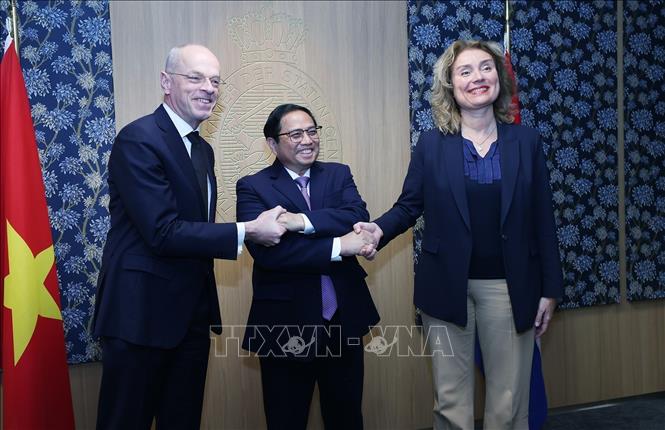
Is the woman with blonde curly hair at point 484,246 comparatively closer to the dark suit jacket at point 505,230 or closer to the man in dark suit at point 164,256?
the dark suit jacket at point 505,230

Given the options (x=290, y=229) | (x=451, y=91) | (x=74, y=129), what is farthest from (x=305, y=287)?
(x=74, y=129)

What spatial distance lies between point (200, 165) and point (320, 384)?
96 cm

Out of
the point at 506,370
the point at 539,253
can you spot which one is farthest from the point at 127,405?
the point at 539,253

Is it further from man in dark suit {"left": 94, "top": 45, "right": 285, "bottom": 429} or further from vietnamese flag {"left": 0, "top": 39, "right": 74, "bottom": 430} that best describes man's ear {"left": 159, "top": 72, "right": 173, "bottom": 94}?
vietnamese flag {"left": 0, "top": 39, "right": 74, "bottom": 430}

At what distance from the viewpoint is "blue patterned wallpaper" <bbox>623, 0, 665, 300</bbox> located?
12.2ft

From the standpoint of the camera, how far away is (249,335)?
7.68 feet

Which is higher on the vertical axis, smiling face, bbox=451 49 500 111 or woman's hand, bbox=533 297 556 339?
smiling face, bbox=451 49 500 111

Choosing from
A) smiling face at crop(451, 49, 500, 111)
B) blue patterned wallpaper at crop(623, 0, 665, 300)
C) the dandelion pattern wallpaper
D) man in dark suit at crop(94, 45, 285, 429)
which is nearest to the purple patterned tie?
man in dark suit at crop(94, 45, 285, 429)

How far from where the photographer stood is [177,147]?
2.14 meters

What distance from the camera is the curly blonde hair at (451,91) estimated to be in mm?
2385

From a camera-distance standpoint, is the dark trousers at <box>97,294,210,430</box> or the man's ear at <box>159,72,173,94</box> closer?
the dark trousers at <box>97,294,210,430</box>

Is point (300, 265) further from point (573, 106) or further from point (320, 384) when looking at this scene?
point (573, 106)

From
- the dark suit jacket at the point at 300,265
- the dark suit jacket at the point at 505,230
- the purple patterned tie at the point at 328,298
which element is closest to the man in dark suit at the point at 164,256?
the dark suit jacket at the point at 300,265

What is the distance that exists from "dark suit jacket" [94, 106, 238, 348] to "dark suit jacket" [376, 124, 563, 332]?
29.1 inches
